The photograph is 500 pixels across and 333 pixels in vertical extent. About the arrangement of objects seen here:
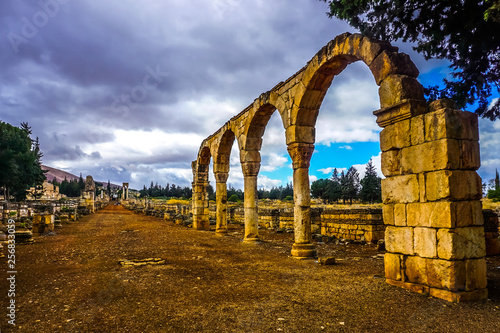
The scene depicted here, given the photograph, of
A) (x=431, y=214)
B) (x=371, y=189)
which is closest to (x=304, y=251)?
(x=431, y=214)

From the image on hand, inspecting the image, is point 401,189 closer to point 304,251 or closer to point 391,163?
point 391,163

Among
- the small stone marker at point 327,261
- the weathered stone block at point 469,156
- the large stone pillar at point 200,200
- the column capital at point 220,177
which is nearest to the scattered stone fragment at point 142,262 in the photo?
the small stone marker at point 327,261

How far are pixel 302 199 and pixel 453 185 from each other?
14.3 ft

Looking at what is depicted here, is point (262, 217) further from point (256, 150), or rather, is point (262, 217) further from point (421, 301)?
point (421, 301)

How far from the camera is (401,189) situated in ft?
16.0

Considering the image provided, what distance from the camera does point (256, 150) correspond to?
11844 millimetres

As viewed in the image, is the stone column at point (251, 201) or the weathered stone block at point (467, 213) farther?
the stone column at point (251, 201)

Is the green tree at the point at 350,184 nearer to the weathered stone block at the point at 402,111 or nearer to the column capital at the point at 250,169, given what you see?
the column capital at the point at 250,169

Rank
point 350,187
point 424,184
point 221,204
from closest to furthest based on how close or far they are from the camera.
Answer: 1. point 424,184
2. point 221,204
3. point 350,187

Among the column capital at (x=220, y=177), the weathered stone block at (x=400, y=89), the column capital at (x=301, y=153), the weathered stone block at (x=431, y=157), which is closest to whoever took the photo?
the weathered stone block at (x=431, y=157)

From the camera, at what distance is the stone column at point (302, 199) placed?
809 cm

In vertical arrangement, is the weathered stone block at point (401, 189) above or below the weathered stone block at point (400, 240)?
above

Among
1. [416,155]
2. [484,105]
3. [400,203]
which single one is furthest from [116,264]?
[484,105]

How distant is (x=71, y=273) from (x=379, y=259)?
6710mm
